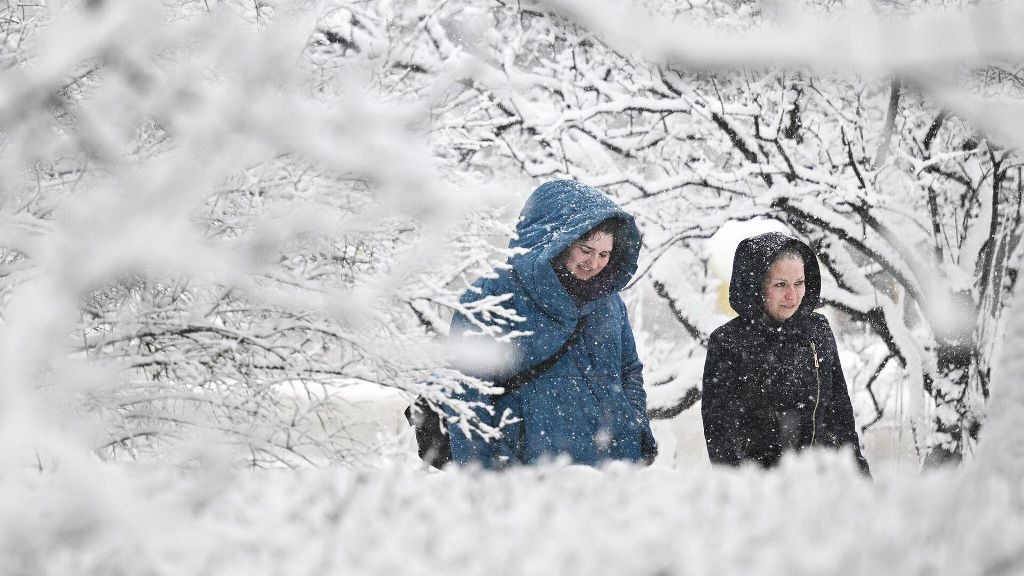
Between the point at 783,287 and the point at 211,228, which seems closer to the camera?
the point at 211,228

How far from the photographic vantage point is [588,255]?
3166 millimetres

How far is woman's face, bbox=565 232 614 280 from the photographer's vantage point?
124 inches

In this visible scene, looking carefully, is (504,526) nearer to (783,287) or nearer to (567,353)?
(567,353)

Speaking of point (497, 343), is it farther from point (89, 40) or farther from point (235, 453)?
point (89, 40)

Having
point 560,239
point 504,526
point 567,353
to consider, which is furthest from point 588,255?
point 504,526

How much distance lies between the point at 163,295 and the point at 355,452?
2.44 feet

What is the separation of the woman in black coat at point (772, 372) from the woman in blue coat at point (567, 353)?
0.31 meters

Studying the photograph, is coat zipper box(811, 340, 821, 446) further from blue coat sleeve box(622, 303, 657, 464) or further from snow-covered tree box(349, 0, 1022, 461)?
snow-covered tree box(349, 0, 1022, 461)

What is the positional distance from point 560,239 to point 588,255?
12 centimetres

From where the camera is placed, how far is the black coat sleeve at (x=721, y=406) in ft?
10.8

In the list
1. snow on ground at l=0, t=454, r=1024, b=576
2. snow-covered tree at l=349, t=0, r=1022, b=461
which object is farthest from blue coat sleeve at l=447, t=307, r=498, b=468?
snow-covered tree at l=349, t=0, r=1022, b=461

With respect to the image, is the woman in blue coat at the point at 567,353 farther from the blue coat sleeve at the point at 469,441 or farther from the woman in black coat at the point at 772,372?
the woman in black coat at the point at 772,372

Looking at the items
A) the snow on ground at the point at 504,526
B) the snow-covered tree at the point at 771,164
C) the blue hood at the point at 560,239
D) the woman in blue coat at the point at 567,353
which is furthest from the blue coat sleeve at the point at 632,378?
the snow-covered tree at the point at 771,164

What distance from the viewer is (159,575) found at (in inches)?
59.8
